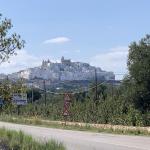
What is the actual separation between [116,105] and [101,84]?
46.1ft

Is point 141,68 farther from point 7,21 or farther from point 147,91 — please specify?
point 7,21

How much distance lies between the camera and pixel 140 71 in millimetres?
39250

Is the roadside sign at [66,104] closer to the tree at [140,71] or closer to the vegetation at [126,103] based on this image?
the vegetation at [126,103]

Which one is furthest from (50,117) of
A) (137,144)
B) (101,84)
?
(137,144)

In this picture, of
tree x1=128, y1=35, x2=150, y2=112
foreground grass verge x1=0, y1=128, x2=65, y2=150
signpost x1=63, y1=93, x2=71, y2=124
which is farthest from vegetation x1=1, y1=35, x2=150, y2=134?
foreground grass verge x1=0, y1=128, x2=65, y2=150

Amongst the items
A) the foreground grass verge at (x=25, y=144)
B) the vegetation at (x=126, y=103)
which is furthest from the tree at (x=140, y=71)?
the foreground grass verge at (x=25, y=144)

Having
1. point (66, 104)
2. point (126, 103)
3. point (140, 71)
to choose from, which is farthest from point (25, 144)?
point (66, 104)

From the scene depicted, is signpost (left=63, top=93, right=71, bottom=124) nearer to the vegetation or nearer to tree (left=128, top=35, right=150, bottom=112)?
the vegetation

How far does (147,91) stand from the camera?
128 ft

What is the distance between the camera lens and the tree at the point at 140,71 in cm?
3912

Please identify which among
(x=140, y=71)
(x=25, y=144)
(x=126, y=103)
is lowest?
(x=25, y=144)

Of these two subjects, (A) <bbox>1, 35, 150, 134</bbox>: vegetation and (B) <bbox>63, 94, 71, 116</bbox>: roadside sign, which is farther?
(B) <bbox>63, 94, 71, 116</bbox>: roadside sign

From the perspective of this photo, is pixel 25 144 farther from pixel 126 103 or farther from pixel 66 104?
pixel 66 104

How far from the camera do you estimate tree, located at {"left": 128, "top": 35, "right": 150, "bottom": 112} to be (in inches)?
1540
